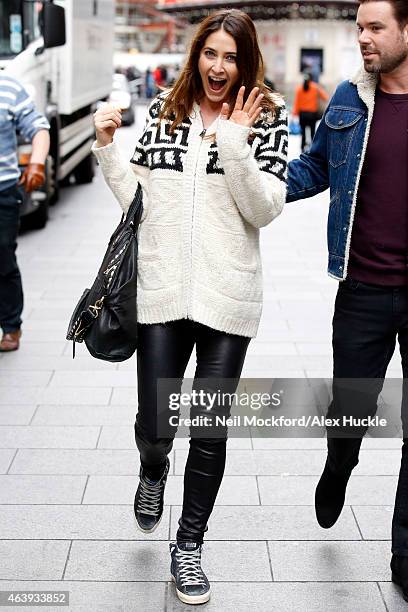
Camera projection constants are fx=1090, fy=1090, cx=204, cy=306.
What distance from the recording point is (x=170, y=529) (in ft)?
13.0

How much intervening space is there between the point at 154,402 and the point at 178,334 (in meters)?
Result: 0.23

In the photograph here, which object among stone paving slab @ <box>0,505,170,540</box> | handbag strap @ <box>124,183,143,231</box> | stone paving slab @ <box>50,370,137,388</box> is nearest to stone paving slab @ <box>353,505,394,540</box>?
stone paving slab @ <box>0,505,170,540</box>

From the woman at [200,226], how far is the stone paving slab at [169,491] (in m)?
0.74

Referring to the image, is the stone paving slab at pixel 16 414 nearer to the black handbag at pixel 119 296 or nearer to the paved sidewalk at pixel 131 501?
the paved sidewalk at pixel 131 501

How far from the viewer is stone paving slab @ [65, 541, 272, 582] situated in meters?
3.58

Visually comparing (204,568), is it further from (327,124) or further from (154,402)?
(327,124)

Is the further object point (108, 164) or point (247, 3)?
point (247, 3)

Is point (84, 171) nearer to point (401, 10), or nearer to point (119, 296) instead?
point (119, 296)

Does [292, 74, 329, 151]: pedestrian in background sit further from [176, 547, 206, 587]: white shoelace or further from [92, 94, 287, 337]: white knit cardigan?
[176, 547, 206, 587]: white shoelace

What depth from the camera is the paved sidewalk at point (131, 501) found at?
350 cm

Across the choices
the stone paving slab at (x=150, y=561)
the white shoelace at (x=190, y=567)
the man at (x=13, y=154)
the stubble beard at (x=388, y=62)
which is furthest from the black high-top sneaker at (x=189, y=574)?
the man at (x=13, y=154)

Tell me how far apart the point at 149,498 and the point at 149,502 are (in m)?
0.01

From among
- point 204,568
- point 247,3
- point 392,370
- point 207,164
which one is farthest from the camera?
point 247,3

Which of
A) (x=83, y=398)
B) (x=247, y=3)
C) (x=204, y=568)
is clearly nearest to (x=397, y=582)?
(x=204, y=568)
